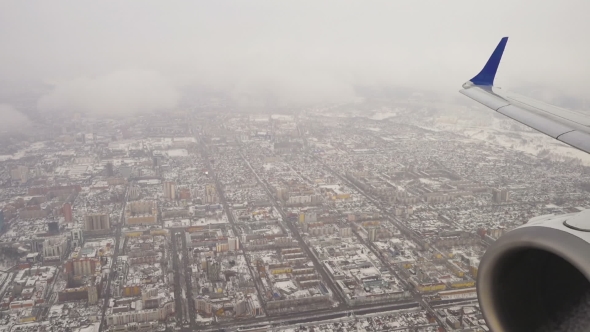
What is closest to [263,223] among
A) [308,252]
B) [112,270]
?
[308,252]

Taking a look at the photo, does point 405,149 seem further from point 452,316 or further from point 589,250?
point 589,250

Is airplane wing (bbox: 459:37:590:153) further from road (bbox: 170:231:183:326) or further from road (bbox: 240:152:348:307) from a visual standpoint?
road (bbox: 170:231:183:326)

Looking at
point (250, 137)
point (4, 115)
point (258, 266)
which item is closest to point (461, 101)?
point (250, 137)

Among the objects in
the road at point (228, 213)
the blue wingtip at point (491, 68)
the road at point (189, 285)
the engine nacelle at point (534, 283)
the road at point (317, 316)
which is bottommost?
the road at point (228, 213)

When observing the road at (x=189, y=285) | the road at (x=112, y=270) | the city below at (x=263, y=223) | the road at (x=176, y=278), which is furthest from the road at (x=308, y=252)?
the road at (x=112, y=270)

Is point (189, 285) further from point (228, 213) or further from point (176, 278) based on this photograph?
point (228, 213)

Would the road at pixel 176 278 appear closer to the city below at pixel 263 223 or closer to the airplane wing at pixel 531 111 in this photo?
the city below at pixel 263 223
